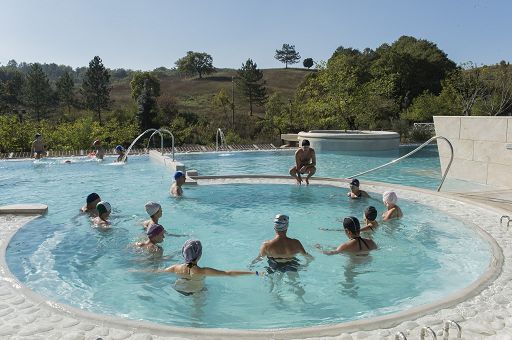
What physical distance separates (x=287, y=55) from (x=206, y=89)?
5259 cm

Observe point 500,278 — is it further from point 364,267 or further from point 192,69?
point 192,69

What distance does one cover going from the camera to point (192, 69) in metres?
94.9

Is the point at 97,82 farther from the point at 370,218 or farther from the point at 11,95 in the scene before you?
the point at 370,218

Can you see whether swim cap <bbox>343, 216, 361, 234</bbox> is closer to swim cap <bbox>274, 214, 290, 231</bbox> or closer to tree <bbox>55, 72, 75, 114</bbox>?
swim cap <bbox>274, 214, 290, 231</bbox>

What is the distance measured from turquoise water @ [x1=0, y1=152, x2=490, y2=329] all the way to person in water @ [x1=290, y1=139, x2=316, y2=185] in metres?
0.75

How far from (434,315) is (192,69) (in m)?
94.5

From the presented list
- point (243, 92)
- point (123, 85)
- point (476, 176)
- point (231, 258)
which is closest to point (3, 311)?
point (231, 258)

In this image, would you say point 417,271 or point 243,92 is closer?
point 417,271

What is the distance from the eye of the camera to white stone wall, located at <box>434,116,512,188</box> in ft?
40.7

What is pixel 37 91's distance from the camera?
50.5 metres

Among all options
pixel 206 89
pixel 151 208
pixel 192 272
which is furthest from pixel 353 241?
pixel 206 89

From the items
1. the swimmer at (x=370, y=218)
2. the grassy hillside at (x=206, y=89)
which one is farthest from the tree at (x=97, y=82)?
the swimmer at (x=370, y=218)

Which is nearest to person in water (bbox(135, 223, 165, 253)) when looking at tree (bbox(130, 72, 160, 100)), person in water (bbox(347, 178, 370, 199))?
person in water (bbox(347, 178, 370, 199))

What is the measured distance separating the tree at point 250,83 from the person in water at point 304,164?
44084 mm
